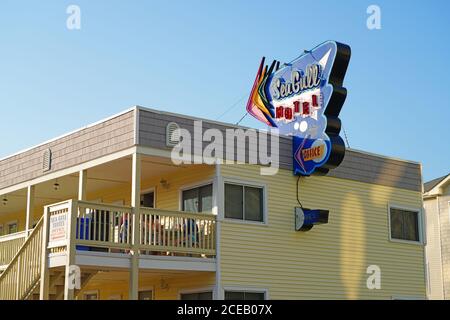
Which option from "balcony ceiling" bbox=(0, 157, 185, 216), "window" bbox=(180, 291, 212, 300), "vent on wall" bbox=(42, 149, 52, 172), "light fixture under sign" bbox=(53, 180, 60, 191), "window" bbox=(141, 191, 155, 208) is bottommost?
"window" bbox=(180, 291, 212, 300)

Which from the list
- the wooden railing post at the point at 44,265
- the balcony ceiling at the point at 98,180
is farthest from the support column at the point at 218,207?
the wooden railing post at the point at 44,265

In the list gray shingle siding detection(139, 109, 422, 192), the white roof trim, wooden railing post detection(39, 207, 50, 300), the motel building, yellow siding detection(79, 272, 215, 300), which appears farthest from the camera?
the white roof trim

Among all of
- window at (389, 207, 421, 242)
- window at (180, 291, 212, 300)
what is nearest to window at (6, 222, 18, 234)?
window at (180, 291, 212, 300)

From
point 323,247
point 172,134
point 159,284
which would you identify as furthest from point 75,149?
point 323,247

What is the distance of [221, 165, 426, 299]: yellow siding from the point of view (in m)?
21.0

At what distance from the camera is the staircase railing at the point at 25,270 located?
762 inches

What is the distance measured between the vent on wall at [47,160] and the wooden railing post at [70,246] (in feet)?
16.4

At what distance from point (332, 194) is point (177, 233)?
5931 millimetres

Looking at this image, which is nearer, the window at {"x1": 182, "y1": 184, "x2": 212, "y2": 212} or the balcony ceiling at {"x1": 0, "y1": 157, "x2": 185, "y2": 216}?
the window at {"x1": 182, "y1": 184, "x2": 212, "y2": 212}

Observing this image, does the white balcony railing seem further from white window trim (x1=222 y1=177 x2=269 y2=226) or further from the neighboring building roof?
the neighboring building roof

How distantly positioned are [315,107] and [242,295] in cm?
603

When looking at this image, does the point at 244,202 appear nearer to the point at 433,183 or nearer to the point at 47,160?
the point at 47,160

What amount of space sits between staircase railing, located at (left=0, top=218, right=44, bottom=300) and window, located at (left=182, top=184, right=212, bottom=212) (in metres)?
4.44
